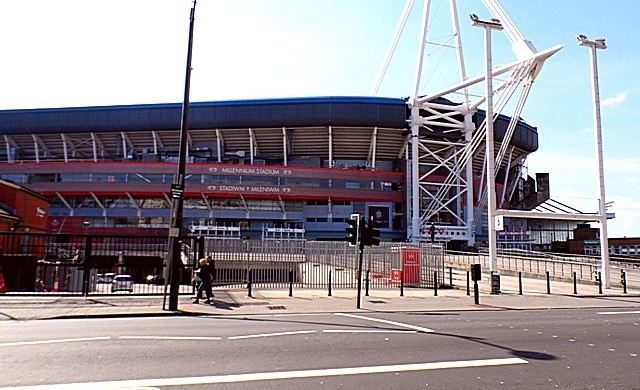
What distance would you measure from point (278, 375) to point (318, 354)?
59.8 inches

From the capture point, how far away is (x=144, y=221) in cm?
6397

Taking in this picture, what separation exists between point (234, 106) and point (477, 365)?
56.2 m

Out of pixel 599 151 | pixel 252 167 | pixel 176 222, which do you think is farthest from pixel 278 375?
pixel 252 167

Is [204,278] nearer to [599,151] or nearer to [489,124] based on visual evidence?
[489,124]

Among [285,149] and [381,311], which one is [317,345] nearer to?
[381,311]

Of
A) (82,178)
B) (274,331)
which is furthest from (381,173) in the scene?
(274,331)

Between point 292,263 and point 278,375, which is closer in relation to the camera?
point 278,375

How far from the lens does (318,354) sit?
766 cm

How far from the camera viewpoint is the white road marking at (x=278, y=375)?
562 centimetres

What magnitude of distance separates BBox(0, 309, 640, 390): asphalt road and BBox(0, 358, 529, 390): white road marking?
0.01 m

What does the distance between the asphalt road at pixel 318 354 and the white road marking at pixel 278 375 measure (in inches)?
0.6

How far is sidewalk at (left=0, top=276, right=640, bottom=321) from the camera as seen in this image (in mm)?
13492

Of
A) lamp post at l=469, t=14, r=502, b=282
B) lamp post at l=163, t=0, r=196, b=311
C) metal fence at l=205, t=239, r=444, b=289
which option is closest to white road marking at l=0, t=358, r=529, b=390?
lamp post at l=163, t=0, r=196, b=311

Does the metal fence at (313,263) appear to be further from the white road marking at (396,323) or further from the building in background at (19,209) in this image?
the building in background at (19,209)
